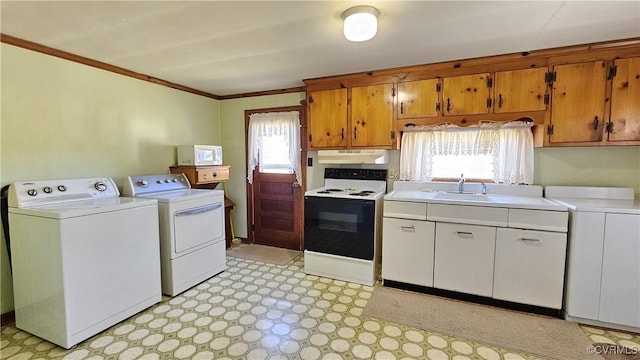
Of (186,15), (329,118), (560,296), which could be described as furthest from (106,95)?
(560,296)

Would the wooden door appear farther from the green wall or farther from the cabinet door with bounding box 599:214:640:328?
the cabinet door with bounding box 599:214:640:328

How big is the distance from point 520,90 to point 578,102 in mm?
443

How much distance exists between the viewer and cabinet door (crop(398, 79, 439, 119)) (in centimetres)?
285

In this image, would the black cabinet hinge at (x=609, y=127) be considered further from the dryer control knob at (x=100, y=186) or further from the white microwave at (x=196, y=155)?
the dryer control knob at (x=100, y=186)

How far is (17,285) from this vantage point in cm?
213

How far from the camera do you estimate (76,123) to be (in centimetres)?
259

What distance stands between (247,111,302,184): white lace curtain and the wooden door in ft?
0.45

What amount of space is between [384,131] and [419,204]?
2.94 feet

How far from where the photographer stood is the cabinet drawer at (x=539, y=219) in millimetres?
2217

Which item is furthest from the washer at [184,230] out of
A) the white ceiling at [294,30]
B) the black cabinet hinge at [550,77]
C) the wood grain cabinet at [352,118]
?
the black cabinet hinge at [550,77]

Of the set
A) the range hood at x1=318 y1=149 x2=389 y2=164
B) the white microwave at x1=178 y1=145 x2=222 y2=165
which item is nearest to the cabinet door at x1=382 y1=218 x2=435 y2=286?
the range hood at x1=318 y1=149 x2=389 y2=164

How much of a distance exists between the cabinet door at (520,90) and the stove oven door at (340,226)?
1.49 m

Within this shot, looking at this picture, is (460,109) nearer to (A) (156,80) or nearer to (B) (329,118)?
(B) (329,118)

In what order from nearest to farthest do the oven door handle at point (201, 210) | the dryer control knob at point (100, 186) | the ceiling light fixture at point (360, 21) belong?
the ceiling light fixture at point (360, 21), the dryer control knob at point (100, 186), the oven door handle at point (201, 210)
